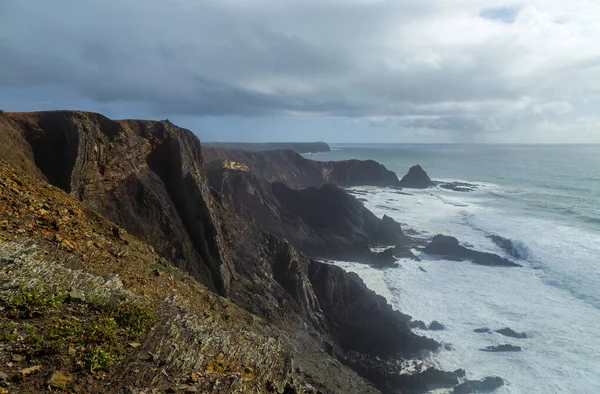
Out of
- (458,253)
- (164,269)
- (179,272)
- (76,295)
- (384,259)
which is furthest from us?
(458,253)

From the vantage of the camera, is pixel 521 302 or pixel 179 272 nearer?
pixel 179 272

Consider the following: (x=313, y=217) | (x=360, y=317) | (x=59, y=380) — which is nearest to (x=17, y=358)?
(x=59, y=380)

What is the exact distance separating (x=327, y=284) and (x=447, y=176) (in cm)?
10497

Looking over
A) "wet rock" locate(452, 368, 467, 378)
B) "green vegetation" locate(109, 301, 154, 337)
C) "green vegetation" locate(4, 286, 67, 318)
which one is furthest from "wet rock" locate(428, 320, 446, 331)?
"green vegetation" locate(4, 286, 67, 318)

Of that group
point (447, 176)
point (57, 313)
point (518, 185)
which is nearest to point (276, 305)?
point (57, 313)

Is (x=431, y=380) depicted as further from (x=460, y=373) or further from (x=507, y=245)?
(x=507, y=245)

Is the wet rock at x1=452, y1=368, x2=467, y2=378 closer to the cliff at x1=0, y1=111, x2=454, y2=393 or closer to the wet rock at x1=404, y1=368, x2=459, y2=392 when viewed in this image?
the wet rock at x1=404, y1=368, x2=459, y2=392

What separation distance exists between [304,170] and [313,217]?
4344 centimetres

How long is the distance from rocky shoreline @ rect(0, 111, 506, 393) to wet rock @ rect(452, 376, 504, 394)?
0.11 meters

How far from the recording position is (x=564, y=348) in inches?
940

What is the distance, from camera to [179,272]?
580 inches

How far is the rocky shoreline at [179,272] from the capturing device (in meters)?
7.87

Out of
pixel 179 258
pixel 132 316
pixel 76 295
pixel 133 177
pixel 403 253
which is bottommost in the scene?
pixel 403 253

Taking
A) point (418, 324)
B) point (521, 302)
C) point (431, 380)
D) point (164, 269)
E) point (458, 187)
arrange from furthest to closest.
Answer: point (458, 187) → point (521, 302) → point (418, 324) → point (431, 380) → point (164, 269)
